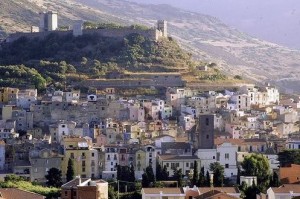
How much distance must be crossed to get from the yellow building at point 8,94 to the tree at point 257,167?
15.7 m

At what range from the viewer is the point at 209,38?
398ft

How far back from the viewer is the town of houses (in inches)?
1564

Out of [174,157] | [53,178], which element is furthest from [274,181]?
[53,178]

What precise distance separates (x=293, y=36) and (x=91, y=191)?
97208 millimetres

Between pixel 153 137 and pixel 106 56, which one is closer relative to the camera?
pixel 153 137

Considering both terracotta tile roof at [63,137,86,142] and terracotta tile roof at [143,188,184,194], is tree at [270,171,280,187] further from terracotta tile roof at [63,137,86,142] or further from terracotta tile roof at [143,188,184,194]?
terracotta tile roof at [63,137,86,142]

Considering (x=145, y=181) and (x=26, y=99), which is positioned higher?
(x=26, y=99)

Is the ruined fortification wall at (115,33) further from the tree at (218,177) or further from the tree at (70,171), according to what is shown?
the tree at (218,177)

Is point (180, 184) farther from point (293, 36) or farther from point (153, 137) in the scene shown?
point (293, 36)

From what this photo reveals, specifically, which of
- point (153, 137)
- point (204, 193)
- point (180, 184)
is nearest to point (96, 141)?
point (153, 137)

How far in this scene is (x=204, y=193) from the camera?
3156 centimetres

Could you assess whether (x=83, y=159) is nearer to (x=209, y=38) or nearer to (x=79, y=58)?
(x=79, y=58)

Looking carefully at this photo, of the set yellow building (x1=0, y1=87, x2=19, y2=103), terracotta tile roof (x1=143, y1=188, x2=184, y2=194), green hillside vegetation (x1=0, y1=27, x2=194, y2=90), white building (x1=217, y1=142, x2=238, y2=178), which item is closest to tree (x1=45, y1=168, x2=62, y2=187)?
terracotta tile roof (x1=143, y1=188, x2=184, y2=194)

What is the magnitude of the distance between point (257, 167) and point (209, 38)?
8429 centimetres
